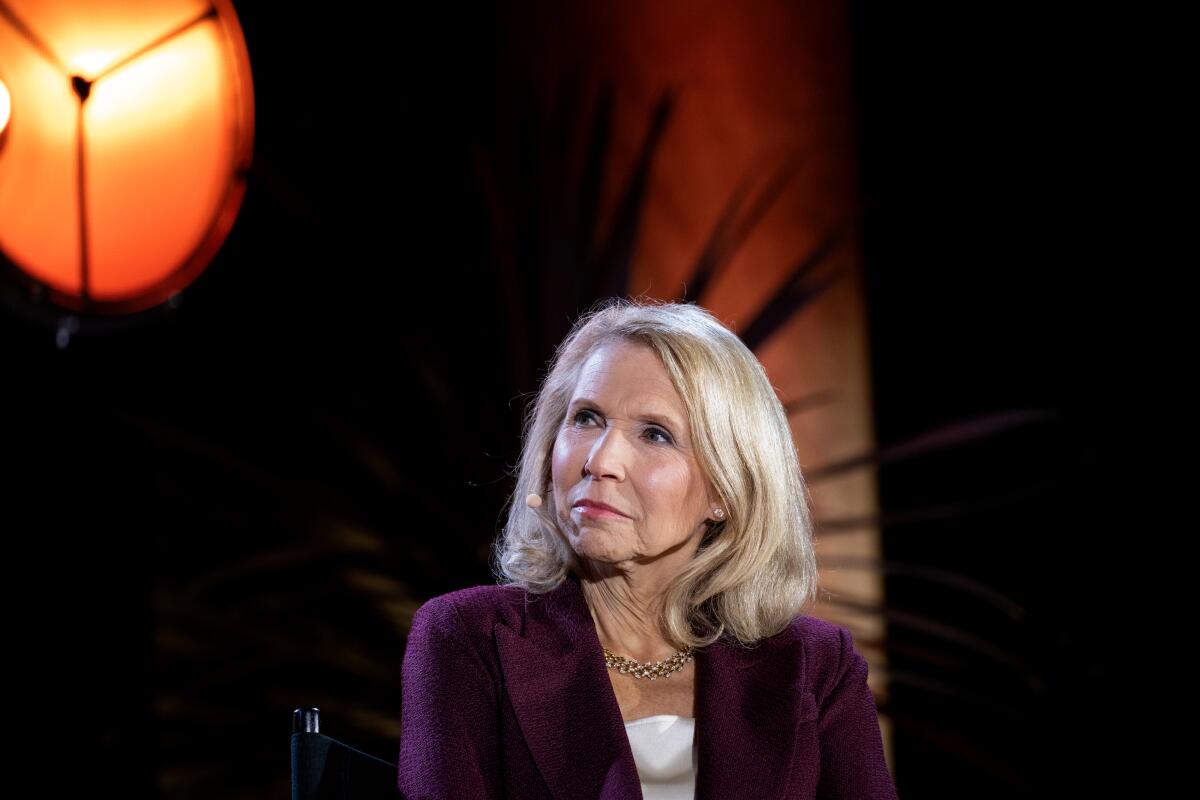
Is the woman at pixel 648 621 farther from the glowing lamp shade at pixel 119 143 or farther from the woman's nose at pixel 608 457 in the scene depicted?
the glowing lamp shade at pixel 119 143

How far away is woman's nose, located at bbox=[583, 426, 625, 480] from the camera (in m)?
1.85

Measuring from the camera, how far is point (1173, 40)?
11.1 ft

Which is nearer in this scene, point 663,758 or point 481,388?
point 663,758

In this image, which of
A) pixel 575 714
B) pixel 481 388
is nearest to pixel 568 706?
pixel 575 714

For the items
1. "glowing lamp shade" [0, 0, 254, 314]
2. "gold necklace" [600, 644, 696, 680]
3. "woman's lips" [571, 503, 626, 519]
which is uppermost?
"glowing lamp shade" [0, 0, 254, 314]

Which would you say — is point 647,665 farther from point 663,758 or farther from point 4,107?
point 4,107

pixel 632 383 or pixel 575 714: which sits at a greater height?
pixel 632 383

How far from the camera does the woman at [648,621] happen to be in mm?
1842

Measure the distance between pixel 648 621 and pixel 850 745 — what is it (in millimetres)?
359

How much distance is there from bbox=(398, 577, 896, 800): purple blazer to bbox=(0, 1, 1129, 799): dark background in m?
1.34

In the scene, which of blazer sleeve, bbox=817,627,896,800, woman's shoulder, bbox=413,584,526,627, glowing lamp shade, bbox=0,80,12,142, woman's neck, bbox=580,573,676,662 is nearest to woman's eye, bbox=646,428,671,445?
woman's neck, bbox=580,573,676,662

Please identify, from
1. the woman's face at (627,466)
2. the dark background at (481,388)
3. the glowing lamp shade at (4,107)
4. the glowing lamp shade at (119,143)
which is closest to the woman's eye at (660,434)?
the woman's face at (627,466)

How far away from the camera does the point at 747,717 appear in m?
1.92

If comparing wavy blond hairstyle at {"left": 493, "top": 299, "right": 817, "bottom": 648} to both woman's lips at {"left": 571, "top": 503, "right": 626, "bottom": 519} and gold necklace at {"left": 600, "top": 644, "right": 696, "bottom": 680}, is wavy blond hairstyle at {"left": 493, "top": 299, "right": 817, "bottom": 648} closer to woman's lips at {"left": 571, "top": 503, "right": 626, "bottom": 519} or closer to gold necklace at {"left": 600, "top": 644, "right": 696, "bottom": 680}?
gold necklace at {"left": 600, "top": 644, "right": 696, "bottom": 680}
